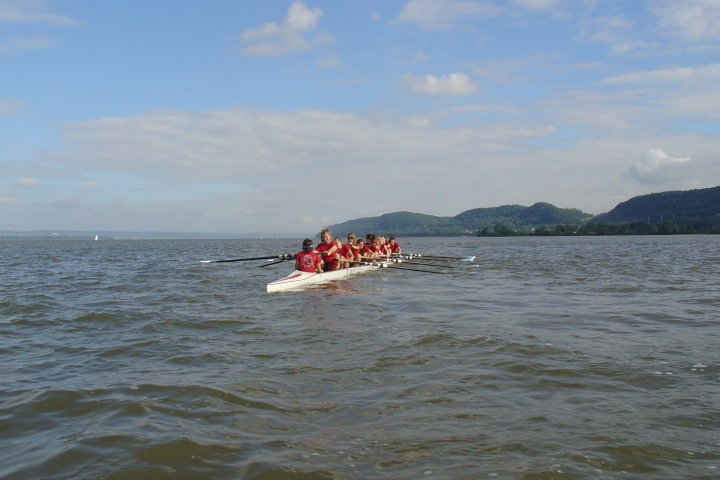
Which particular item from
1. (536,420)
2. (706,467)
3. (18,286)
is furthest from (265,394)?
(18,286)

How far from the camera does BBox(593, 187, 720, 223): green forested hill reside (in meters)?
166

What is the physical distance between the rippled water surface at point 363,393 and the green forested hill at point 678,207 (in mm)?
174889

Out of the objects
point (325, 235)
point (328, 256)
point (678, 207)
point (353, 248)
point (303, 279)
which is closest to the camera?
point (303, 279)

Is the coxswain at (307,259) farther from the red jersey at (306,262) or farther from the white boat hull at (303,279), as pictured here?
the white boat hull at (303,279)

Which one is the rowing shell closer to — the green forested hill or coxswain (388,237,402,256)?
coxswain (388,237,402,256)

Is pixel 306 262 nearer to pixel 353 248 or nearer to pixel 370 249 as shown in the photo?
pixel 353 248

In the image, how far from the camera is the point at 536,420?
507cm

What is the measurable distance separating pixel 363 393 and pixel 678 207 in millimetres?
203773

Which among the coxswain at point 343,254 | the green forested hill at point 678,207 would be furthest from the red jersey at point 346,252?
the green forested hill at point 678,207

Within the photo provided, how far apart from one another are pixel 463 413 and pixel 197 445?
255cm

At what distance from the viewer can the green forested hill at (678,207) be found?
166 metres

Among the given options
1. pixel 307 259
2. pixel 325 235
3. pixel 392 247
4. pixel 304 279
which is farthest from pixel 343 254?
pixel 392 247

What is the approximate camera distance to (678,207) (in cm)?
17850

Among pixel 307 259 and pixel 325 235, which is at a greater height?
pixel 325 235
